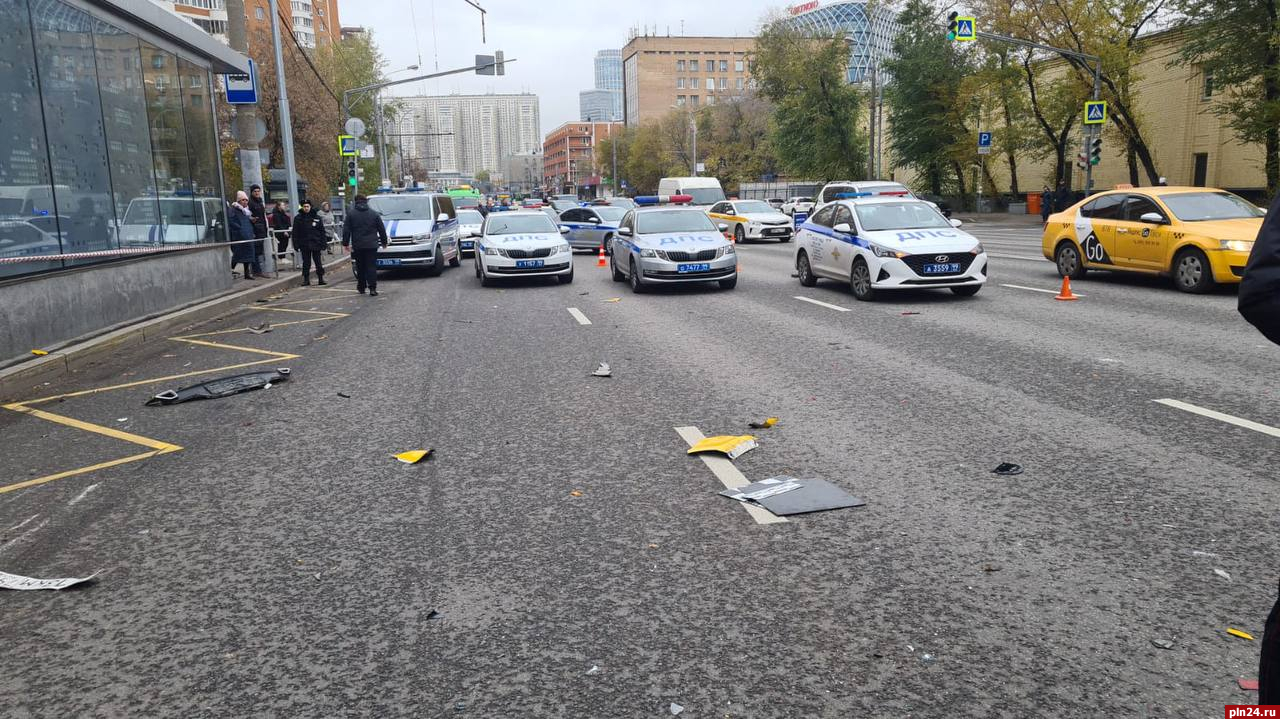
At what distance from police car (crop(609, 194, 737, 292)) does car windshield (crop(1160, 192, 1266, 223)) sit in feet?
22.5

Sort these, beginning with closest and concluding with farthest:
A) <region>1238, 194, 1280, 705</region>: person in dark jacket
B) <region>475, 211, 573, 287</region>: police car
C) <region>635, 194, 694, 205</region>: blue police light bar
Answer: <region>1238, 194, 1280, 705</region>: person in dark jacket → <region>475, 211, 573, 287</region>: police car → <region>635, 194, 694, 205</region>: blue police light bar

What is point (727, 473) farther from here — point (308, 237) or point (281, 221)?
point (281, 221)

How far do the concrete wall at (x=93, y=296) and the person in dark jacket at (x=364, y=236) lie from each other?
2.59m

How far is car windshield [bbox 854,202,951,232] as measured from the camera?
47.6ft

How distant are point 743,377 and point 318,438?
3.77 metres

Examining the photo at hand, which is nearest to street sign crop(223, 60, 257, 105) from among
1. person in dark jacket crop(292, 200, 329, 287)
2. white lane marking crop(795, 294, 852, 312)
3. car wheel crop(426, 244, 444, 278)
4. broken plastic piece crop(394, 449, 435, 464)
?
person in dark jacket crop(292, 200, 329, 287)

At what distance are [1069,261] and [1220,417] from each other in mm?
10847

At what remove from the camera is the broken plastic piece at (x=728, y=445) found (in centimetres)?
597

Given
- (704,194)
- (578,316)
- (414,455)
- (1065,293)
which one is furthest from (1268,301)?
(704,194)

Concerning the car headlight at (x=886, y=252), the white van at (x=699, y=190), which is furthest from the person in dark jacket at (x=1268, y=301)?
the white van at (x=699, y=190)

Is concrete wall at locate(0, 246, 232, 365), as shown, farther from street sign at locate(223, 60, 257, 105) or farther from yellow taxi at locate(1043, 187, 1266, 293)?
yellow taxi at locate(1043, 187, 1266, 293)

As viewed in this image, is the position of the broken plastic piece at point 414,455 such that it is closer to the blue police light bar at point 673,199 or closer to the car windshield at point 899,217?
the car windshield at point 899,217

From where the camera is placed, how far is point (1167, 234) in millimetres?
14039

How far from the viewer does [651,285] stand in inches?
683
